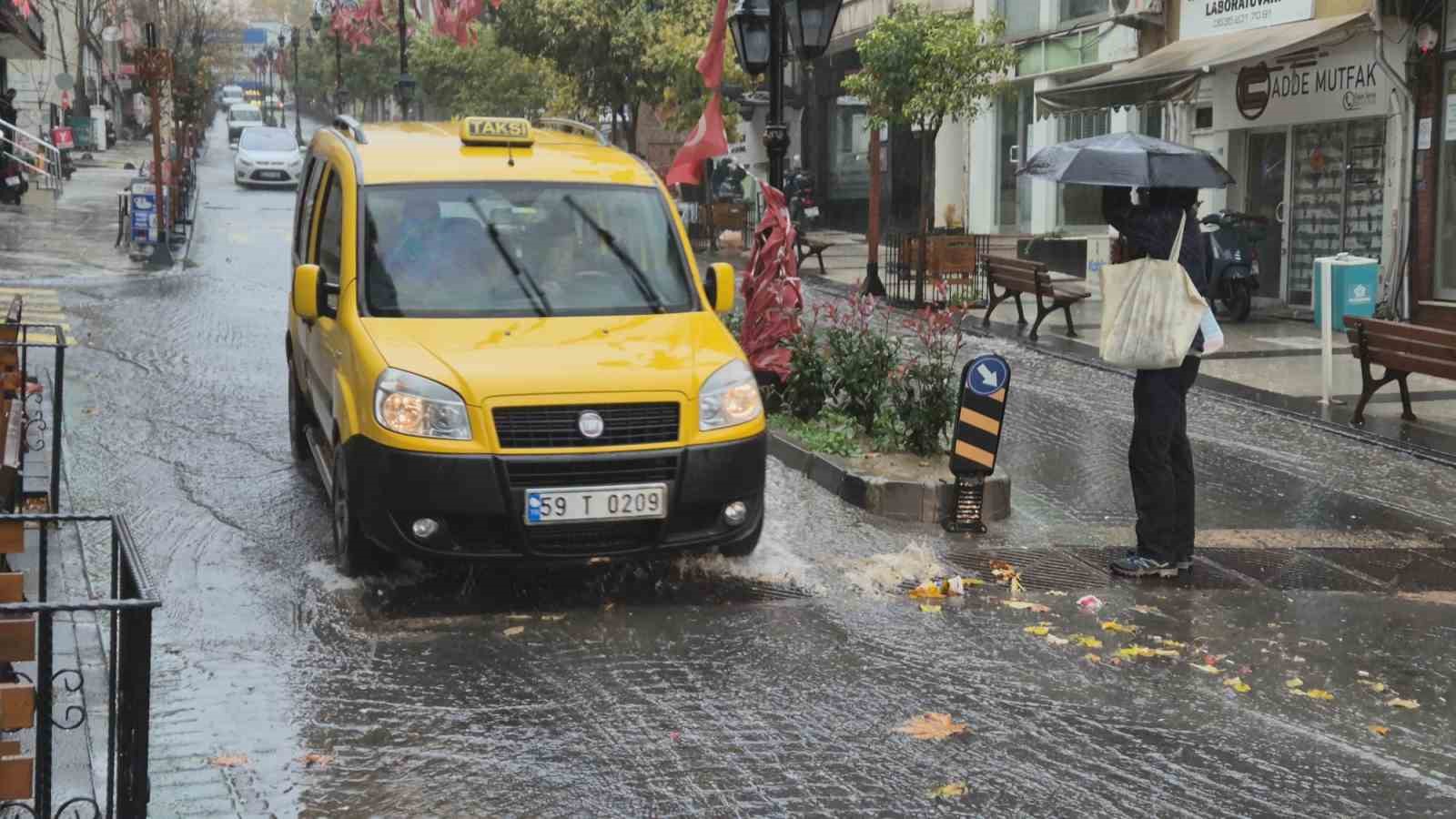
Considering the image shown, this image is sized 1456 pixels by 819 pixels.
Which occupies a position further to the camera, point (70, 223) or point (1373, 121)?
point (70, 223)

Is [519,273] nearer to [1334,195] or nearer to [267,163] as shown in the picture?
[1334,195]

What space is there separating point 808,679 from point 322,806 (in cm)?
198

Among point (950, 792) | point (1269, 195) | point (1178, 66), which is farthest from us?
point (1269, 195)

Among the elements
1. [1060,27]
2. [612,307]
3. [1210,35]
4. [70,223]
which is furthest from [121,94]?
[612,307]

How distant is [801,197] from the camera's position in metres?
33.6

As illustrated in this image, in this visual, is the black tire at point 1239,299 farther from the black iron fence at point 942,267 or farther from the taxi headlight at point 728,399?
the taxi headlight at point 728,399

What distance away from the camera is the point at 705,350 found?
728 centimetres

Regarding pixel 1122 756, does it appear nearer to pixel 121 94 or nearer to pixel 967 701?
pixel 967 701

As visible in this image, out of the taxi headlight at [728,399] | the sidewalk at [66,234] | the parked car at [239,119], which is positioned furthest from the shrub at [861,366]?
the parked car at [239,119]

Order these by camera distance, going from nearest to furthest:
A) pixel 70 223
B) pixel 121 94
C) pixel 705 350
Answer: pixel 705 350
pixel 70 223
pixel 121 94

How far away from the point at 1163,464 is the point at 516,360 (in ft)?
10.6

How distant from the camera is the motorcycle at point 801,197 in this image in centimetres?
3322

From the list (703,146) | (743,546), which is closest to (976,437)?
(743,546)

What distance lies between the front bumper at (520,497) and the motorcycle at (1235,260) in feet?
44.3
